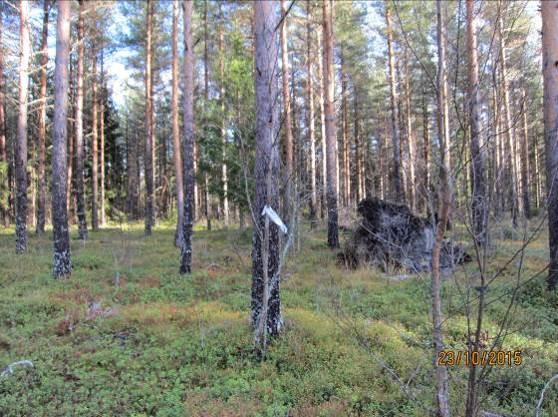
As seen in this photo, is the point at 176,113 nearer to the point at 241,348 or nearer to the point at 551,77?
the point at 241,348

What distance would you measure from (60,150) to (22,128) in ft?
14.1

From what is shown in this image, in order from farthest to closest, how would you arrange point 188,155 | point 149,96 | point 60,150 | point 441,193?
point 149,96, point 188,155, point 60,150, point 441,193

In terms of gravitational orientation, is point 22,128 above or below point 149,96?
below

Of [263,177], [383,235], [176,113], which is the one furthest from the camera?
[176,113]

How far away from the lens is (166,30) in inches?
754

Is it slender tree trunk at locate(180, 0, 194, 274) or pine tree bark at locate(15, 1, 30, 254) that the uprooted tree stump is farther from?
pine tree bark at locate(15, 1, 30, 254)

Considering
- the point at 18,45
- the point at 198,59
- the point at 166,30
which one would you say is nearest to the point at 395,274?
the point at 18,45

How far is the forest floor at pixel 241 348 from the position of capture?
3.98 meters

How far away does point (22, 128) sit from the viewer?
505 inches

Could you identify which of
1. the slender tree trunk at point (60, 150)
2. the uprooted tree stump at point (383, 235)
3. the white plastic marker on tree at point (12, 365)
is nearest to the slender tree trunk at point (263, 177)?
the white plastic marker on tree at point (12, 365)

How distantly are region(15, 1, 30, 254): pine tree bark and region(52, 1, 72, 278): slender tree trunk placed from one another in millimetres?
2966

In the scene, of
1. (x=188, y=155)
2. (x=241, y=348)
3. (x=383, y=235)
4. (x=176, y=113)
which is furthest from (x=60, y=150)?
(x=383, y=235)

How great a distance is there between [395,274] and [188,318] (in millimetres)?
5251

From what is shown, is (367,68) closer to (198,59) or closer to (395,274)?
(198,59)
